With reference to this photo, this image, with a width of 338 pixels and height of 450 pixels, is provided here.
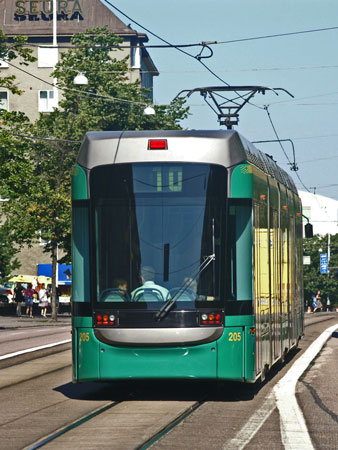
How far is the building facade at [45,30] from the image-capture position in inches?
3019

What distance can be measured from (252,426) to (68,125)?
37.5 meters

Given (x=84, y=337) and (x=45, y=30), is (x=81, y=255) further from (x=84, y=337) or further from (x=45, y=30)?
(x=45, y=30)

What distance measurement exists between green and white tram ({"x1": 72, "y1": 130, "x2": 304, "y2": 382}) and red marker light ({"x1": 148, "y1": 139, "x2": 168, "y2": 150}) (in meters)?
0.01

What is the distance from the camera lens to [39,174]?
4688 cm

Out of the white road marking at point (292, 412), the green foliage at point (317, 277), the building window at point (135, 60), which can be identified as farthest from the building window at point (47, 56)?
the white road marking at point (292, 412)

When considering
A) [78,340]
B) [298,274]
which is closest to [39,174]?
[298,274]

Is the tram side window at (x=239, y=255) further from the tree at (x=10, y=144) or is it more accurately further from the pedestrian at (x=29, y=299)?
the pedestrian at (x=29, y=299)

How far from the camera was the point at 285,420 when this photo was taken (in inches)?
395

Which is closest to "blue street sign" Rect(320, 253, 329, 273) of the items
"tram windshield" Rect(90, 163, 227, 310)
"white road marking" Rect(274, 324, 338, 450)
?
"white road marking" Rect(274, 324, 338, 450)

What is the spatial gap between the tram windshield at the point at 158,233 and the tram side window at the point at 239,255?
121mm

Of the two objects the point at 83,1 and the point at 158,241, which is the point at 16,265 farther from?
the point at 158,241

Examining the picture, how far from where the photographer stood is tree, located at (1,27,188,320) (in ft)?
145

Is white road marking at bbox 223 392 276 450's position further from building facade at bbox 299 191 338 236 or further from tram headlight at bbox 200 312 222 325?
building facade at bbox 299 191 338 236

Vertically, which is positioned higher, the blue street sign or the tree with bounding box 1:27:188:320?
the tree with bounding box 1:27:188:320
